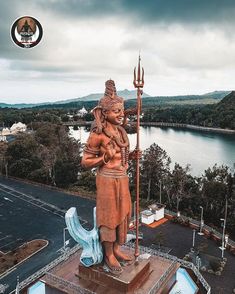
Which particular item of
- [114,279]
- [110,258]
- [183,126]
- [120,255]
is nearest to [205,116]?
[183,126]

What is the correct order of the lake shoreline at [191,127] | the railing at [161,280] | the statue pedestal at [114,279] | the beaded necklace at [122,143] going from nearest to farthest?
the beaded necklace at [122,143] → the statue pedestal at [114,279] → the railing at [161,280] → the lake shoreline at [191,127]

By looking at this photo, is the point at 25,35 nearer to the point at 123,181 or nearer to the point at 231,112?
the point at 123,181

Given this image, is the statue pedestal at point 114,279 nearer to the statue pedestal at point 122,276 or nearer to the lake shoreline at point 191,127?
the statue pedestal at point 122,276

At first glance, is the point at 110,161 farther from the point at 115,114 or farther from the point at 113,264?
the point at 113,264

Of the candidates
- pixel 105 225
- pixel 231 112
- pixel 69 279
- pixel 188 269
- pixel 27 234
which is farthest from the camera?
pixel 231 112

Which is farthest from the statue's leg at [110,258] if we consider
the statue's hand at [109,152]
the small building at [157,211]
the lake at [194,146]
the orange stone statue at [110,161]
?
the lake at [194,146]

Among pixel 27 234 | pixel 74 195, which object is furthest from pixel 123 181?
pixel 74 195

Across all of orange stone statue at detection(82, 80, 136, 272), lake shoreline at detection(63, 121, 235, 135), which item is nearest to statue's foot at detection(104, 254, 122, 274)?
orange stone statue at detection(82, 80, 136, 272)
